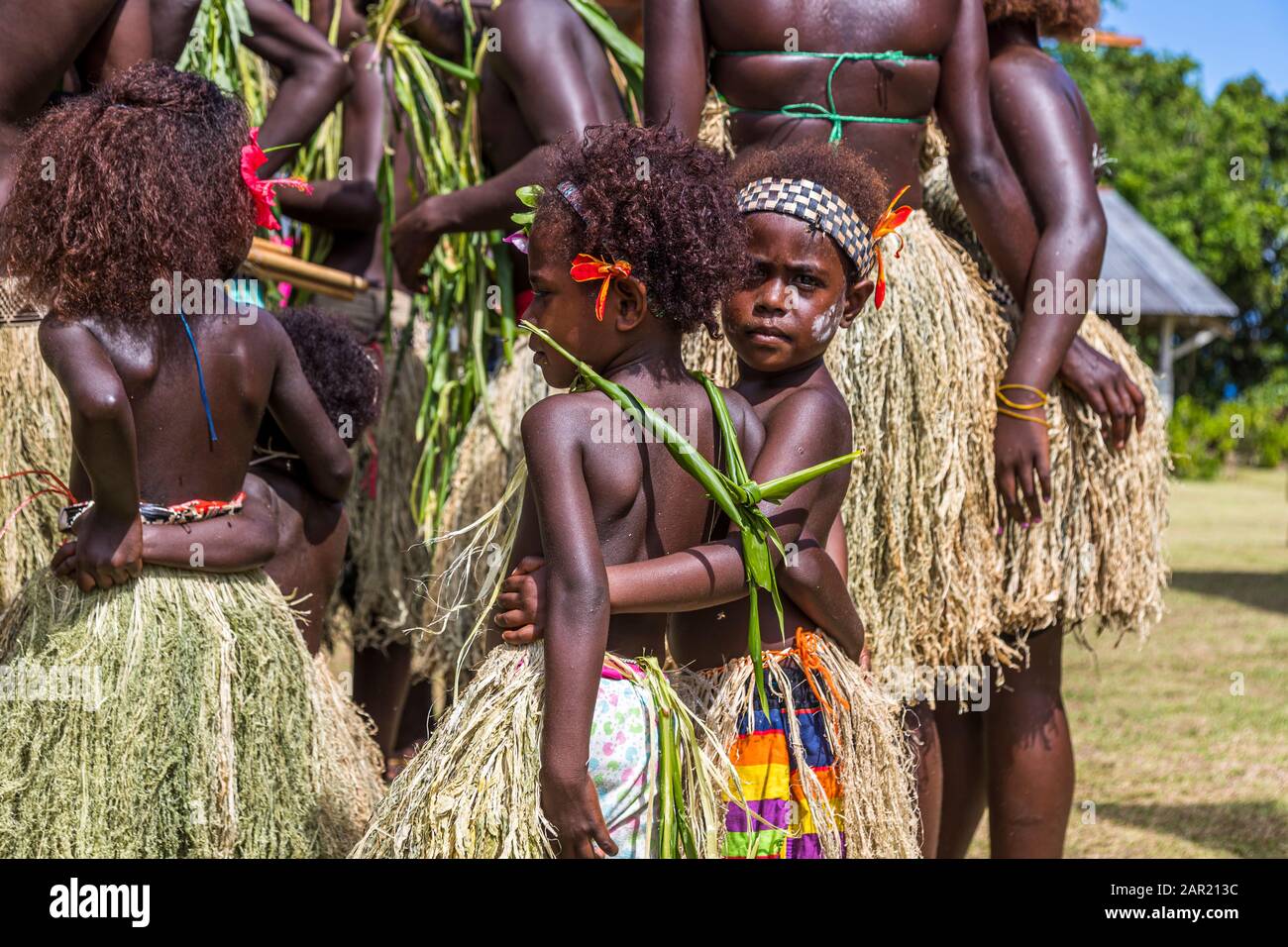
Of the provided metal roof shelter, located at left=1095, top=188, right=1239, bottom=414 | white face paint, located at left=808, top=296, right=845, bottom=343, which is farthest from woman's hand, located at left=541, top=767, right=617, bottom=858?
metal roof shelter, located at left=1095, top=188, right=1239, bottom=414

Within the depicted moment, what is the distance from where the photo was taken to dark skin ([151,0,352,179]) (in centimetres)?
373

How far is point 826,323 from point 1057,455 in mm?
974

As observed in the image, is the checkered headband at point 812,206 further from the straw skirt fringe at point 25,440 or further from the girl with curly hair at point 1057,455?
the straw skirt fringe at point 25,440

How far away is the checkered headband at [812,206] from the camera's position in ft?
7.75

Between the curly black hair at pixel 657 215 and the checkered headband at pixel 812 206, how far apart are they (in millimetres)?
181

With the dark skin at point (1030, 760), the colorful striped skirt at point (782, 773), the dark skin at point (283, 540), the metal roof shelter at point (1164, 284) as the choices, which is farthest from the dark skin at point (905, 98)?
the metal roof shelter at point (1164, 284)

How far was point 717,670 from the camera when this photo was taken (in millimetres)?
2350

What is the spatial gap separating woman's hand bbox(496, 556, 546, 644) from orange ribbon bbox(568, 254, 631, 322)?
380 mm

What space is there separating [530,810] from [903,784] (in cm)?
71

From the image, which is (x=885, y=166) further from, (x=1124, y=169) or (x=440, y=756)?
(x=1124, y=169)

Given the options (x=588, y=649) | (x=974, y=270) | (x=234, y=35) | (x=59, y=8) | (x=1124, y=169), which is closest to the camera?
(x=588, y=649)

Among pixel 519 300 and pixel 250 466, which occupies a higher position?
pixel 519 300

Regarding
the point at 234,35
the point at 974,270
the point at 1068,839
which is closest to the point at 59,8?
the point at 234,35

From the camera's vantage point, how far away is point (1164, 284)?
24.6 m
